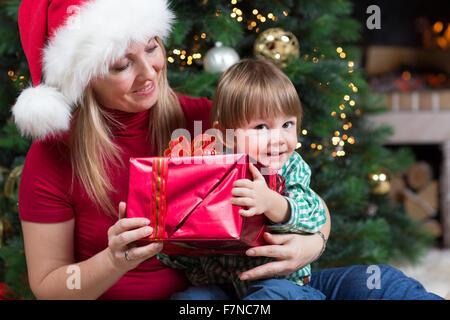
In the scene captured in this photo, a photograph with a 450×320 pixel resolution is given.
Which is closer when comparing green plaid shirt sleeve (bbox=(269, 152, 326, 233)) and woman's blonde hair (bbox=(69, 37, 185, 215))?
green plaid shirt sleeve (bbox=(269, 152, 326, 233))

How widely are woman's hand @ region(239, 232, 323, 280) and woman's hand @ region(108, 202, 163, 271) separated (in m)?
0.17

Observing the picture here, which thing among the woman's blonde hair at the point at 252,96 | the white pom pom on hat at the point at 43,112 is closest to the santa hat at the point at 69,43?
the white pom pom on hat at the point at 43,112

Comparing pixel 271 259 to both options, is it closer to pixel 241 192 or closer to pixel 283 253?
pixel 283 253

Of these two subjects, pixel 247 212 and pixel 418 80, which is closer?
pixel 247 212

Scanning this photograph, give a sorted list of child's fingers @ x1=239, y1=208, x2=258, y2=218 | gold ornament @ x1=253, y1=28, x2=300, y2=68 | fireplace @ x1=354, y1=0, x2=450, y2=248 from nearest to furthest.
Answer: child's fingers @ x1=239, y1=208, x2=258, y2=218 < gold ornament @ x1=253, y1=28, x2=300, y2=68 < fireplace @ x1=354, y1=0, x2=450, y2=248

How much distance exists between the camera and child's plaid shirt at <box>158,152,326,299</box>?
36.7 inches

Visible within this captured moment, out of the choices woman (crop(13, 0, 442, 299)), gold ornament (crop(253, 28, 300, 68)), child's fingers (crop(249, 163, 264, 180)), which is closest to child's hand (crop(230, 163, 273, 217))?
child's fingers (crop(249, 163, 264, 180))

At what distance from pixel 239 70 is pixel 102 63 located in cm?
26

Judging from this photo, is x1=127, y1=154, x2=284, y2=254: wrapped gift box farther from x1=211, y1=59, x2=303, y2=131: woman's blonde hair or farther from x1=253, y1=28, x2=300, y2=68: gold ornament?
x1=253, y1=28, x2=300, y2=68: gold ornament

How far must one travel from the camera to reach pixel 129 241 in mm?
792

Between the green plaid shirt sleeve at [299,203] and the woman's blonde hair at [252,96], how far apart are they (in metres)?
0.11

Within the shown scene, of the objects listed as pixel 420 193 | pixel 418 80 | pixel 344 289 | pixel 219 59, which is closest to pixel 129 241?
pixel 344 289

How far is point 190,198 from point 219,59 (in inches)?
27.8

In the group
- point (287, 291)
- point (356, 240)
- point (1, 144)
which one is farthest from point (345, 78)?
point (1, 144)
